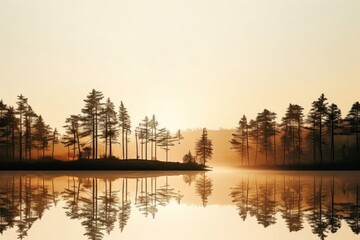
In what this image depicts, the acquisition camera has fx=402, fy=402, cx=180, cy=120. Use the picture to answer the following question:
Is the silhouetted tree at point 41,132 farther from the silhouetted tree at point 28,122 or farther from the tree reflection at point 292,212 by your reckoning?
the tree reflection at point 292,212

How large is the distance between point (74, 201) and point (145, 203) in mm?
4393

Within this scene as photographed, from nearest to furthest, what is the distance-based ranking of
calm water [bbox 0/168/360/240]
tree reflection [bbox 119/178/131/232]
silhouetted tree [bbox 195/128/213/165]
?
1. calm water [bbox 0/168/360/240]
2. tree reflection [bbox 119/178/131/232]
3. silhouetted tree [bbox 195/128/213/165]

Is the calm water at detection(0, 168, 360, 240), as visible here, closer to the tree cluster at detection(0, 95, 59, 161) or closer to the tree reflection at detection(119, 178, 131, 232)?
the tree reflection at detection(119, 178, 131, 232)

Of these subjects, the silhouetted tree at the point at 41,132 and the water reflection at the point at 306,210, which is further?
the silhouetted tree at the point at 41,132

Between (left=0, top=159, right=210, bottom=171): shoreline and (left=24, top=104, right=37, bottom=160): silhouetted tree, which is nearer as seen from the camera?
(left=0, top=159, right=210, bottom=171): shoreline

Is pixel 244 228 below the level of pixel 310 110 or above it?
below

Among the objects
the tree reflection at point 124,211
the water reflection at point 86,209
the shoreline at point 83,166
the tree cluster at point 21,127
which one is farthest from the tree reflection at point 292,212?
the tree cluster at point 21,127

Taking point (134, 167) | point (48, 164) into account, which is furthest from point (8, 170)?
point (134, 167)

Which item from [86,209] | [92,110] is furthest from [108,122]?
[86,209]

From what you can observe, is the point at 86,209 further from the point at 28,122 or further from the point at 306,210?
the point at 28,122

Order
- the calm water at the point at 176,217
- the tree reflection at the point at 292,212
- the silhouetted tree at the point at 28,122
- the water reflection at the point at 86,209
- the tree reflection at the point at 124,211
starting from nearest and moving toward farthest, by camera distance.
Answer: the calm water at the point at 176,217 < the water reflection at the point at 86,209 < the tree reflection at the point at 292,212 < the tree reflection at the point at 124,211 < the silhouetted tree at the point at 28,122

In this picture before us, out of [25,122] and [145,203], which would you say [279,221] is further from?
[25,122]

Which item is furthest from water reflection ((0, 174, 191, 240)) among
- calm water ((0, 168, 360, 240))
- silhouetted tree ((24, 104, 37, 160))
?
A: silhouetted tree ((24, 104, 37, 160))

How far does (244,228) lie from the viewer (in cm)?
1619
